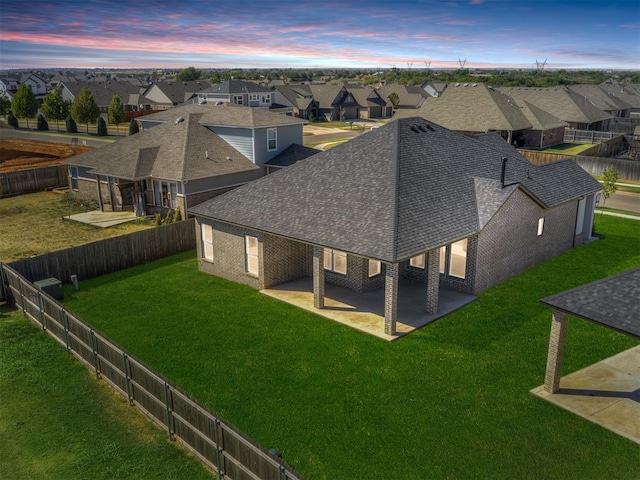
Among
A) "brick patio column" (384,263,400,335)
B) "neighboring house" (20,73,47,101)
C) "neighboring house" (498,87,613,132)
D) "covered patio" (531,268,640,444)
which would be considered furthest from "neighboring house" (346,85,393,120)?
"covered patio" (531,268,640,444)

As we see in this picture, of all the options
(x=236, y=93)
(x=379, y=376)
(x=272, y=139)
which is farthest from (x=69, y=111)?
(x=379, y=376)

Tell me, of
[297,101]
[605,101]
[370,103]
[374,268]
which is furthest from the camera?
[370,103]

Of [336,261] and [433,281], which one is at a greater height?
[433,281]

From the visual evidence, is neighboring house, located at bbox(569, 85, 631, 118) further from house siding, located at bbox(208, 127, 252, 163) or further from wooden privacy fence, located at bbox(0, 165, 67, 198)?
wooden privacy fence, located at bbox(0, 165, 67, 198)

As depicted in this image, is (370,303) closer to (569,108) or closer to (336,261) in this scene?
(336,261)

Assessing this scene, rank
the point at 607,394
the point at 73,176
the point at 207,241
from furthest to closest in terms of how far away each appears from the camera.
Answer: the point at 73,176, the point at 207,241, the point at 607,394

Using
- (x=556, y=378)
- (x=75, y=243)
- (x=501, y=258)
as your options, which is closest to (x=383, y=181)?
(x=501, y=258)

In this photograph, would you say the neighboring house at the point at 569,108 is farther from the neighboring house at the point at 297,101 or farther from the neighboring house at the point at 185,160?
the neighboring house at the point at 185,160
